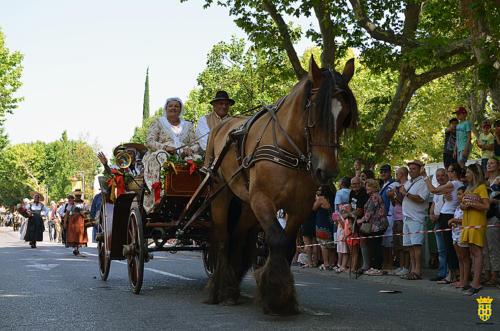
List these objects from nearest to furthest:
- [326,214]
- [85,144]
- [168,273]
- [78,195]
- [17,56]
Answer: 1. [168,273]
2. [326,214]
3. [78,195]
4. [17,56]
5. [85,144]

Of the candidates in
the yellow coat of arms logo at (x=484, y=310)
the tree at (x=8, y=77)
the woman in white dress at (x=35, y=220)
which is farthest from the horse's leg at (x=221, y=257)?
the tree at (x=8, y=77)

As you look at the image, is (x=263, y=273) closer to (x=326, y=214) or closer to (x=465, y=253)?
(x=465, y=253)

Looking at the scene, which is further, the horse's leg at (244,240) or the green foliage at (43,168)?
the green foliage at (43,168)

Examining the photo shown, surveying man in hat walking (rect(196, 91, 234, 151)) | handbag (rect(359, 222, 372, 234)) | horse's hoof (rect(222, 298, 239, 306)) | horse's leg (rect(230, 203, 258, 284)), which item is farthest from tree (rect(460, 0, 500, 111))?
horse's hoof (rect(222, 298, 239, 306))

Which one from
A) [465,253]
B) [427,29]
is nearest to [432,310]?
[465,253]

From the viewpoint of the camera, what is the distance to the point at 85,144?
9138cm

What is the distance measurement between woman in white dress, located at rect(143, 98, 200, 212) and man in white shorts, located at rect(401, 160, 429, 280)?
4378 mm

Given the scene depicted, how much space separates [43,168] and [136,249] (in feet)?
286

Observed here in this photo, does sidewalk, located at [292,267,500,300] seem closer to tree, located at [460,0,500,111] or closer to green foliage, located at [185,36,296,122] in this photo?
tree, located at [460,0,500,111]

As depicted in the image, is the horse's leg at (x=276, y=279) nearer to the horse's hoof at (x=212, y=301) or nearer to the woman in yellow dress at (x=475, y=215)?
the horse's hoof at (x=212, y=301)

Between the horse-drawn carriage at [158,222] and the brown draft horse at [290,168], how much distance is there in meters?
1.51

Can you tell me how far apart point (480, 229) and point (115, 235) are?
552 centimetres

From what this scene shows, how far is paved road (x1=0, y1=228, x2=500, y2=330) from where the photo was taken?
598cm

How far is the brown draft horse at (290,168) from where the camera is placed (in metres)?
6.08
